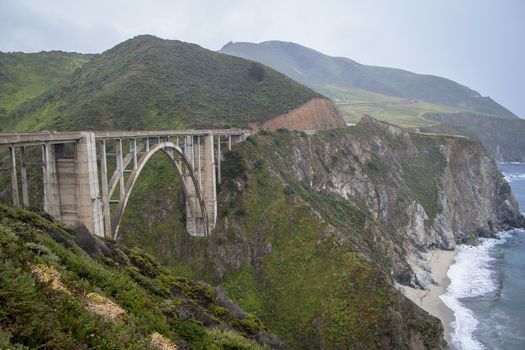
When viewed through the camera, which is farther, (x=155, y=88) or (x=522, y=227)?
(x=522, y=227)

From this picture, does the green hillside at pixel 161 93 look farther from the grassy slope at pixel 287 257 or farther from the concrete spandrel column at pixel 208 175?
the concrete spandrel column at pixel 208 175

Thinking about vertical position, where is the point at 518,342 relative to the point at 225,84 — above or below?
below

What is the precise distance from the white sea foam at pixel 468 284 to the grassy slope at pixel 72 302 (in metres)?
31.8

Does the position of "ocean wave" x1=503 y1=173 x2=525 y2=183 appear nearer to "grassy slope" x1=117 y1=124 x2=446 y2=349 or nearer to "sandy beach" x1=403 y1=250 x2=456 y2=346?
"sandy beach" x1=403 y1=250 x2=456 y2=346

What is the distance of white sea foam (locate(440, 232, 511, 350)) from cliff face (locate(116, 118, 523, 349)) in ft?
12.4

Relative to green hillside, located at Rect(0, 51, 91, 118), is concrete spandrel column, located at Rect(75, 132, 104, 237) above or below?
below

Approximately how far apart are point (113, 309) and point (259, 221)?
3398cm

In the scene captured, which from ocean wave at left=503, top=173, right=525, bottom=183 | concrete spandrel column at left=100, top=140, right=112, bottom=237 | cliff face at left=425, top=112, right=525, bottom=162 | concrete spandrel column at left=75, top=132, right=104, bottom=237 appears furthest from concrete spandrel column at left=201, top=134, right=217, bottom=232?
cliff face at left=425, top=112, right=525, bottom=162

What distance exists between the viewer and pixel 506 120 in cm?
19912

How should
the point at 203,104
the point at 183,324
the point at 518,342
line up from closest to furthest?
the point at 183,324, the point at 518,342, the point at 203,104

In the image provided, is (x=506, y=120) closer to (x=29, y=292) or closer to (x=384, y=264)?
(x=384, y=264)

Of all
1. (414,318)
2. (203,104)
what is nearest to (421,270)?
(414,318)

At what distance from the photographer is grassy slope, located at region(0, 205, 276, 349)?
741cm

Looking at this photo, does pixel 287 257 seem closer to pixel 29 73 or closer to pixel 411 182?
pixel 411 182
